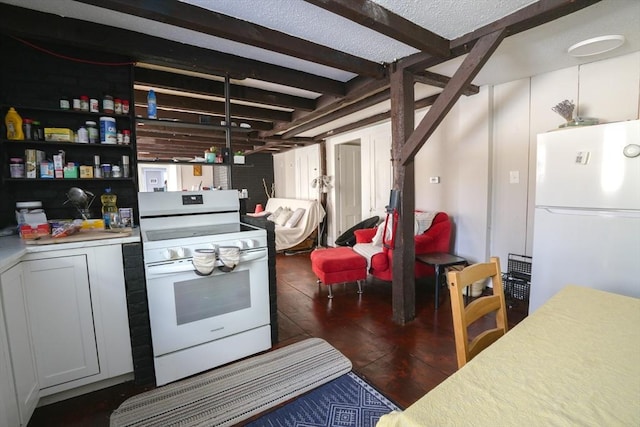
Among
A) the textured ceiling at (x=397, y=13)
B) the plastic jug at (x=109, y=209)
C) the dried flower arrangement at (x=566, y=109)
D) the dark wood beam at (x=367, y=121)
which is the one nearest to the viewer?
the textured ceiling at (x=397, y=13)

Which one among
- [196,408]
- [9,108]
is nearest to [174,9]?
[9,108]

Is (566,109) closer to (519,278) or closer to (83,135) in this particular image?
(519,278)

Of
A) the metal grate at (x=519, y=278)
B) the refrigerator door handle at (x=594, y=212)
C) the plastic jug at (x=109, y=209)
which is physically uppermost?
the plastic jug at (x=109, y=209)

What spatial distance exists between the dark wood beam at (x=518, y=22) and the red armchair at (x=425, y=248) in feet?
5.81

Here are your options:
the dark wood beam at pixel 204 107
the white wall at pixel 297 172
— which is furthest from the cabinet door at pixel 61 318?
the white wall at pixel 297 172

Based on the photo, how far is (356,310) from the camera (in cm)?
289

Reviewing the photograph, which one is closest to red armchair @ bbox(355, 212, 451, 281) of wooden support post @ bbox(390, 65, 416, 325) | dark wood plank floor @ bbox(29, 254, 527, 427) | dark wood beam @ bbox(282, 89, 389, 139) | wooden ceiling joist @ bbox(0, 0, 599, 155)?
dark wood plank floor @ bbox(29, 254, 527, 427)

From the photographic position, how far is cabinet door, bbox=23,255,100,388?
61.4 inches

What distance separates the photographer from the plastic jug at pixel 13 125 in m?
1.86

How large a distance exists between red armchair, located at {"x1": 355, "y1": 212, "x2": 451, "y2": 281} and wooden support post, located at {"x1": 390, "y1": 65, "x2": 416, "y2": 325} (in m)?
0.45

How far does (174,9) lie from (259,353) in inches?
87.3

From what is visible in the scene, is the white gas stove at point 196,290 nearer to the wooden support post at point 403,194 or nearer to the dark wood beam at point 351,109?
the wooden support post at point 403,194

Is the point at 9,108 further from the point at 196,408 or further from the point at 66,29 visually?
the point at 196,408

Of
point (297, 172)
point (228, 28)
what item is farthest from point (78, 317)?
point (297, 172)
